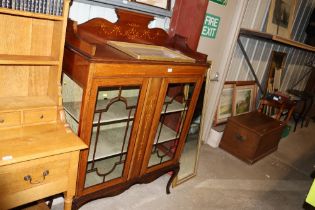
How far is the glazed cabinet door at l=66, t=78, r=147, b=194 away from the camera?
161 centimetres

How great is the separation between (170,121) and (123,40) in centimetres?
80

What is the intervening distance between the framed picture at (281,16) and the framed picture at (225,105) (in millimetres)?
988

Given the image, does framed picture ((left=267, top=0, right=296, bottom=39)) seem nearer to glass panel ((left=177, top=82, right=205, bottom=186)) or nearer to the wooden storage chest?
the wooden storage chest

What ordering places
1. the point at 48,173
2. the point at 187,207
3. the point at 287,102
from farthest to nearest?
the point at 287,102, the point at 187,207, the point at 48,173

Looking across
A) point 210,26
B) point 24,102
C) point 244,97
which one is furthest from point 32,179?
point 244,97

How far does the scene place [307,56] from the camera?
19.4 ft

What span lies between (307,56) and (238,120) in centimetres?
341

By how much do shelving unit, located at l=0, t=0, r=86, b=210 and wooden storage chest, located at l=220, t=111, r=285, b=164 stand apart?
2488 mm

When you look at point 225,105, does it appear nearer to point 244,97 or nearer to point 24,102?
point 244,97

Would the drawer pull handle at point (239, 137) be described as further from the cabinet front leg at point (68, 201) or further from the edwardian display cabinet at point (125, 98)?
the cabinet front leg at point (68, 201)

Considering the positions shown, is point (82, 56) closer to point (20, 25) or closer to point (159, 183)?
point (20, 25)

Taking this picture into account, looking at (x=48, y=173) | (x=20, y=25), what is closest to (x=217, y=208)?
(x=48, y=173)

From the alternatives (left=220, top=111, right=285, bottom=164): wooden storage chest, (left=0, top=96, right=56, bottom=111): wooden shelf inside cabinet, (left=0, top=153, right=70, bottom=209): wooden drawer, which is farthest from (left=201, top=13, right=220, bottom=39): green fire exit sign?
(left=0, top=153, right=70, bottom=209): wooden drawer

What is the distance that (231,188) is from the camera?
2.89 meters
